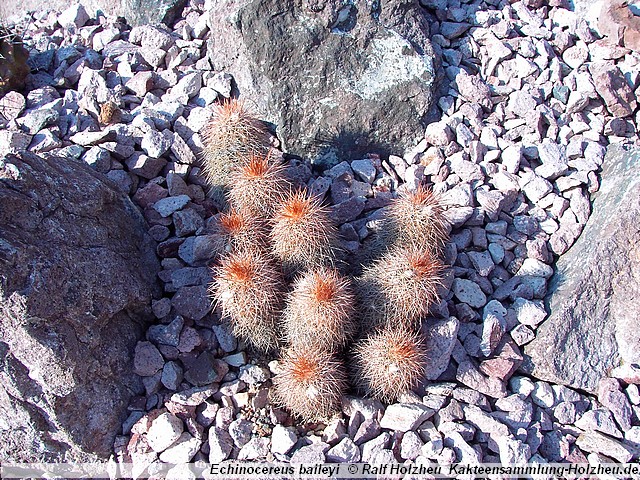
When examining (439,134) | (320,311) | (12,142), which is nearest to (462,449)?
(320,311)

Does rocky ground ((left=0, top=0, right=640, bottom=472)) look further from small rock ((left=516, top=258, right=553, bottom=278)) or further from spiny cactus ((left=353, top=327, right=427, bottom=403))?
spiny cactus ((left=353, top=327, right=427, bottom=403))

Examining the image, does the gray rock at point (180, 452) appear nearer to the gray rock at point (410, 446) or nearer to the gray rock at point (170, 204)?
the gray rock at point (410, 446)

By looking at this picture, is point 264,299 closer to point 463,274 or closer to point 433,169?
point 463,274

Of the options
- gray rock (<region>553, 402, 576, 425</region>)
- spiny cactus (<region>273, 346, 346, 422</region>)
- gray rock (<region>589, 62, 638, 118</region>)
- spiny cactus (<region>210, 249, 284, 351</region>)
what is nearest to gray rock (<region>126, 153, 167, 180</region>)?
spiny cactus (<region>210, 249, 284, 351</region>)

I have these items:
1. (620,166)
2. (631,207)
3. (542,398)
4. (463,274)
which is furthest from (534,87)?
(542,398)

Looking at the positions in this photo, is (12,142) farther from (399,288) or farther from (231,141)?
(399,288)

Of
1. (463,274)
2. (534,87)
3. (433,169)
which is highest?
(534,87)
